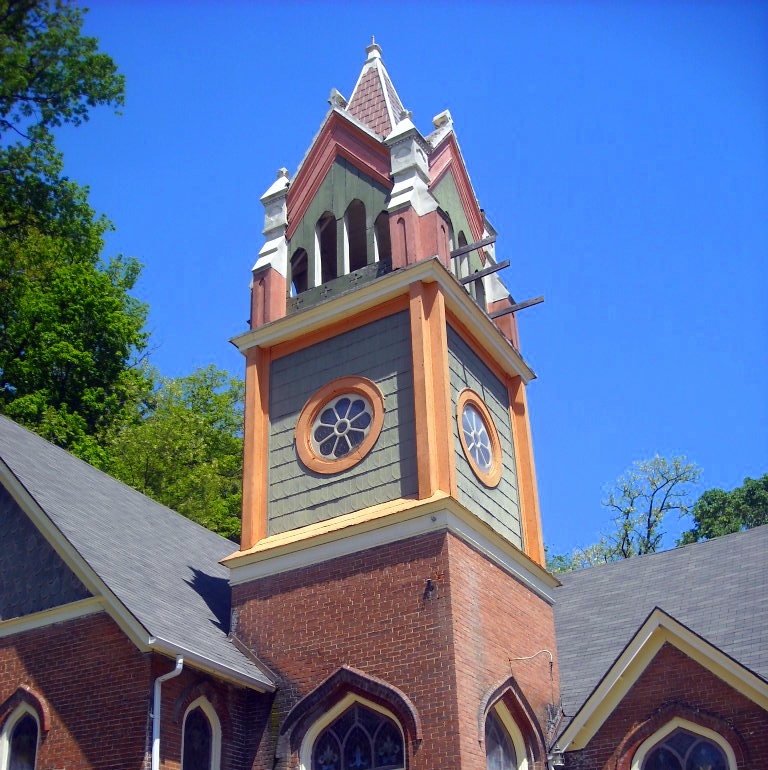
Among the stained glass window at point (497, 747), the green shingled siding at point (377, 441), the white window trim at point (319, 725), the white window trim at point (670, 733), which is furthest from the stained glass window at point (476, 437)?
the white window trim at point (670, 733)

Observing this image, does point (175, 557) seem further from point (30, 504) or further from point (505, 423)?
point (505, 423)

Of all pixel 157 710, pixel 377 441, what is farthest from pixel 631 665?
pixel 157 710

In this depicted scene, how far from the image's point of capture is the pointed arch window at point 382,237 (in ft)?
63.0

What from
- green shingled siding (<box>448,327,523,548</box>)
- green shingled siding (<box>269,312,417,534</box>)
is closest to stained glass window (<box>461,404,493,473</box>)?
green shingled siding (<box>448,327,523,548</box>)

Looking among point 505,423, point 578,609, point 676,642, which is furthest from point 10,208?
point 676,642

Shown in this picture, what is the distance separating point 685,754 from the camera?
14516 mm

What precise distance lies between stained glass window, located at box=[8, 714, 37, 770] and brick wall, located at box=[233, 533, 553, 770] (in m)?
3.10

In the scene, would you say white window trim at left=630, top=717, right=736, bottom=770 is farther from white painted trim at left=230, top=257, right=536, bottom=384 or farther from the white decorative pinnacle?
the white decorative pinnacle

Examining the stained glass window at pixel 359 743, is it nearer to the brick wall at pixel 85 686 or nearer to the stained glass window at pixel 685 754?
the brick wall at pixel 85 686

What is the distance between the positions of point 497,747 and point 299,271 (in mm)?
9405

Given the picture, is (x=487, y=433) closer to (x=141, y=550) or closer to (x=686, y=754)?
(x=141, y=550)

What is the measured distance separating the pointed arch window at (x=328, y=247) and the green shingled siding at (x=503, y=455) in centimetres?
337

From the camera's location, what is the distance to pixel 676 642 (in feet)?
49.4

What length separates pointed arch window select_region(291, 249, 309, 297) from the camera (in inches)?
798
